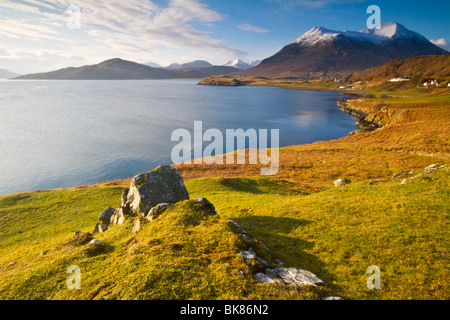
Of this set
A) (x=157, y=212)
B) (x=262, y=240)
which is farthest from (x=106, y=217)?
(x=262, y=240)

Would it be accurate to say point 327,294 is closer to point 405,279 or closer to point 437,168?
point 405,279

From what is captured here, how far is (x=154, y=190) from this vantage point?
18781 millimetres

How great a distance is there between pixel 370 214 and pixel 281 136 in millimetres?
80986

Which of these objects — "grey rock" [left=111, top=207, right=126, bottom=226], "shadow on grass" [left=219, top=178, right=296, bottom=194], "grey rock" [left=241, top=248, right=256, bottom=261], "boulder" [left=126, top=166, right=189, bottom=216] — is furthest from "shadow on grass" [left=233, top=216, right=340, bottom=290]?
"shadow on grass" [left=219, top=178, right=296, bottom=194]

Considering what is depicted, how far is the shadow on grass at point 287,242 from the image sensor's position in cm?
1138

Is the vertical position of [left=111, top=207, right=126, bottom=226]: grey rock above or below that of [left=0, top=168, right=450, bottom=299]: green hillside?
below

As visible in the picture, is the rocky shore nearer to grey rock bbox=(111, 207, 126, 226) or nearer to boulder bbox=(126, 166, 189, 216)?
boulder bbox=(126, 166, 189, 216)

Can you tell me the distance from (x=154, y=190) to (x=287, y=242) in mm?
11124

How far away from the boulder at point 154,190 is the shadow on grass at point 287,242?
6.04 m

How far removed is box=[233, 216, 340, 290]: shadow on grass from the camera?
1138 centimetres

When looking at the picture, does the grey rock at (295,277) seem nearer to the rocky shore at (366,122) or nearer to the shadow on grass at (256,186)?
the shadow on grass at (256,186)

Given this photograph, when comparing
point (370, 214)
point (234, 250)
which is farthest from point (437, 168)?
point (234, 250)

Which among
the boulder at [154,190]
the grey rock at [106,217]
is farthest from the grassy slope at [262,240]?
the grey rock at [106,217]

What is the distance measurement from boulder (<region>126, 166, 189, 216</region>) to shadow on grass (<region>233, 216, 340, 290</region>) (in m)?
6.04
